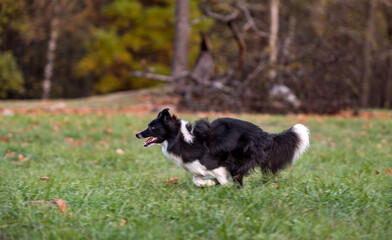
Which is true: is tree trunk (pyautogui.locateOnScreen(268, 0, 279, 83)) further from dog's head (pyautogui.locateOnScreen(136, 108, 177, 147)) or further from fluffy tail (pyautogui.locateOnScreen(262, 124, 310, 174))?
dog's head (pyautogui.locateOnScreen(136, 108, 177, 147))

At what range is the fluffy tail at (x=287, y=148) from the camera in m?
4.98

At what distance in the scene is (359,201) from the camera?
14.4 feet

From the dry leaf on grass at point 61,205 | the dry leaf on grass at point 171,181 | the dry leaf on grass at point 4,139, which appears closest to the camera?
the dry leaf on grass at point 61,205

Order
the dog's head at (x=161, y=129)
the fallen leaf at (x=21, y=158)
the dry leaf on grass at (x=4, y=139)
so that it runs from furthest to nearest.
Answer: the dry leaf on grass at (x=4, y=139)
the fallen leaf at (x=21, y=158)
the dog's head at (x=161, y=129)

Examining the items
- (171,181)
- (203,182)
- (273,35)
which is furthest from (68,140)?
(273,35)

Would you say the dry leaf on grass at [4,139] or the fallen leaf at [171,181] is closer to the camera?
the fallen leaf at [171,181]

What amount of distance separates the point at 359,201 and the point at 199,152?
1759 millimetres

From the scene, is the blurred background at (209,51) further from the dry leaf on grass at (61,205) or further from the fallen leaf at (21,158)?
the dry leaf on grass at (61,205)

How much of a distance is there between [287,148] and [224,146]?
74 cm

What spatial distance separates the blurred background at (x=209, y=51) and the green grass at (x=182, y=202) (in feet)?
26.1

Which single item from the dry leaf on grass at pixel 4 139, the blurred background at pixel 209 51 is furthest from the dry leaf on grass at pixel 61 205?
the blurred background at pixel 209 51

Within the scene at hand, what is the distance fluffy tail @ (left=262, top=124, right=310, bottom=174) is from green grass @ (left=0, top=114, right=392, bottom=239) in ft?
0.83

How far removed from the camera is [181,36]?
18391mm

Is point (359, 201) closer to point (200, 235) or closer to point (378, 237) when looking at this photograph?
point (378, 237)
